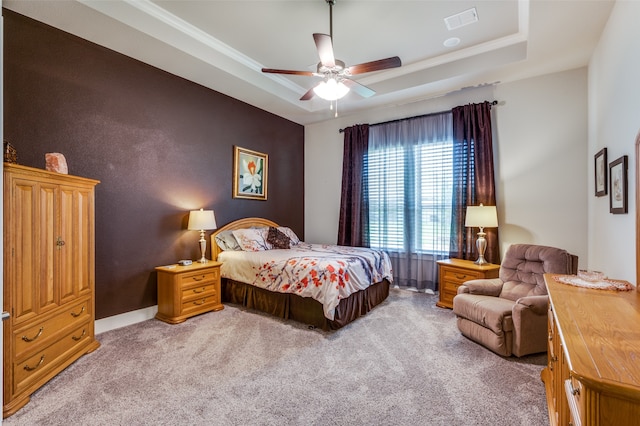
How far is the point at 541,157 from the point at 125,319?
5.25 m

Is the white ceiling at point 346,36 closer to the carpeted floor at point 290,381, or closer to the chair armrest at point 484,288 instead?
the chair armrest at point 484,288

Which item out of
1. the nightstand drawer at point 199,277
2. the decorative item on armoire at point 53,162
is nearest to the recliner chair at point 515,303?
the nightstand drawer at point 199,277

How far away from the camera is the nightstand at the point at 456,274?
147 inches

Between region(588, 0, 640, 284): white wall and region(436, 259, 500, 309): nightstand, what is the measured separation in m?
1.01

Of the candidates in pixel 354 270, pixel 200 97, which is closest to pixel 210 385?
pixel 354 270

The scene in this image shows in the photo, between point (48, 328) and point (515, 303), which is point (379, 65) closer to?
point (515, 303)

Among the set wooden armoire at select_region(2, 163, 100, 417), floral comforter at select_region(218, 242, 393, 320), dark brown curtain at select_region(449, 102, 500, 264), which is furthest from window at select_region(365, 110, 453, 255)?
wooden armoire at select_region(2, 163, 100, 417)

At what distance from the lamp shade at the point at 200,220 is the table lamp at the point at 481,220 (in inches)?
126

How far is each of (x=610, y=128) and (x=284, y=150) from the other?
4357 mm

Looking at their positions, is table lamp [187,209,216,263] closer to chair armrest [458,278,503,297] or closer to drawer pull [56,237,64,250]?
drawer pull [56,237,64,250]

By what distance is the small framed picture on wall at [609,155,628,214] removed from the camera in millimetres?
2213

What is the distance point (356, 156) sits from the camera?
5.31 metres

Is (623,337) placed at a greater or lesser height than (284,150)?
lesser

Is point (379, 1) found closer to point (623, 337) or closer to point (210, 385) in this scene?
point (623, 337)
